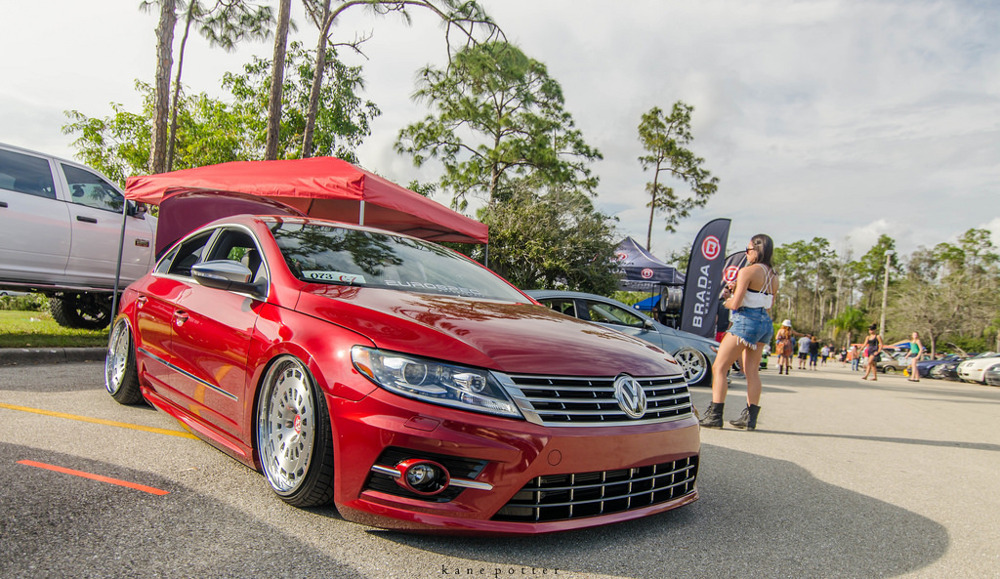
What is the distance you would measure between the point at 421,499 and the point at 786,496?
7.61ft

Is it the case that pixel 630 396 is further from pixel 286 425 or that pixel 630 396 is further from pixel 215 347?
pixel 215 347

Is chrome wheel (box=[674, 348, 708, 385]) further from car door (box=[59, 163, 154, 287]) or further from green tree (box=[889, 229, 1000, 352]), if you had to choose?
green tree (box=[889, 229, 1000, 352])

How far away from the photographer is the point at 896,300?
2090 inches

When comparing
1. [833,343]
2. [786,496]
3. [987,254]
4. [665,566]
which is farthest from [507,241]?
[833,343]

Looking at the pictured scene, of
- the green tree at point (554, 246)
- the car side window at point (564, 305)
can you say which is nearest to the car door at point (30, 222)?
the car side window at point (564, 305)

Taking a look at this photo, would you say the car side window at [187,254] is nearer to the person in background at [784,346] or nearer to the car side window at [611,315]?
the car side window at [611,315]

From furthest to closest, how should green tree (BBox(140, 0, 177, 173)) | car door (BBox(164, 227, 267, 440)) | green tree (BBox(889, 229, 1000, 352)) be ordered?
1. green tree (BBox(889, 229, 1000, 352))
2. green tree (BBox(140, 0, 177, 173))
3. car door (BBox(164, 227, 267, 440))

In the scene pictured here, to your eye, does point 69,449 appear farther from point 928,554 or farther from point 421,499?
point 928,554

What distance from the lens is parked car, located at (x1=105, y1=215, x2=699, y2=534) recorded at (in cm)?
220

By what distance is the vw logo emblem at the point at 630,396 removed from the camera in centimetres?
251

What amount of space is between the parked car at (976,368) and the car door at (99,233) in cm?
2872

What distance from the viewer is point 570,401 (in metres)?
2.35

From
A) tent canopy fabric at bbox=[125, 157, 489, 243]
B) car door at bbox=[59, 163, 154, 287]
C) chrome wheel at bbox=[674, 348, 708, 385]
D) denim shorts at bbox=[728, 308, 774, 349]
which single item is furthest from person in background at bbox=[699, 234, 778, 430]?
car door at bbox=[59, 163, 154, 287]

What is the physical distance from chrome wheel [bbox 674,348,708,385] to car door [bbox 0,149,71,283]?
868cm
